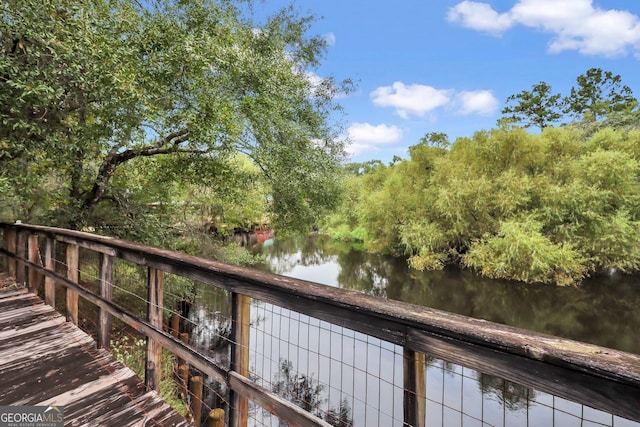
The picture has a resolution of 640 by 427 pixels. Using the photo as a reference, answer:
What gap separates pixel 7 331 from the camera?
8.68 ft

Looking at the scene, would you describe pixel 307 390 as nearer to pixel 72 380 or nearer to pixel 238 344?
pixel 72 380

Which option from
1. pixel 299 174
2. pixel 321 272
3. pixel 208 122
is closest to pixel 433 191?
pixel 321 272

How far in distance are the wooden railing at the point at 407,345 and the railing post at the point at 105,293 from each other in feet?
1.22

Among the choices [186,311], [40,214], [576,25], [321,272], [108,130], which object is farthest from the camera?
[576,25]

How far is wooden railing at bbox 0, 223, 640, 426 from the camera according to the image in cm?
60

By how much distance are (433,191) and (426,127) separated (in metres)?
5.30

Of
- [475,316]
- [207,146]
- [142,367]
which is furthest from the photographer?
[475,316]

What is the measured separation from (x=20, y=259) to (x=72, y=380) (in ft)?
9.46

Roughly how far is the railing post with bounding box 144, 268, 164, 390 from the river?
1.66m

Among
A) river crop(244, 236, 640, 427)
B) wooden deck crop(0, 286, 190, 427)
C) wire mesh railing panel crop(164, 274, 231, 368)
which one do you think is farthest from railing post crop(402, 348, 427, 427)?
wire mesh railing panel crop(164, 274, 231, 368)

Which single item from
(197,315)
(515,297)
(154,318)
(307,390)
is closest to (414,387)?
(154,318)

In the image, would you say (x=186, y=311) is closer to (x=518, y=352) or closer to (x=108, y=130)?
(x=108, y=130)

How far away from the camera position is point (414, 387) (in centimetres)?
88

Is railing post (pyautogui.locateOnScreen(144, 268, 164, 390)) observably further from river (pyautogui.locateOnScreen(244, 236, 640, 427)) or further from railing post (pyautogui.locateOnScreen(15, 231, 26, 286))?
railing post (pyautogui.locateOnScreen(15, 231, 26, 286))
